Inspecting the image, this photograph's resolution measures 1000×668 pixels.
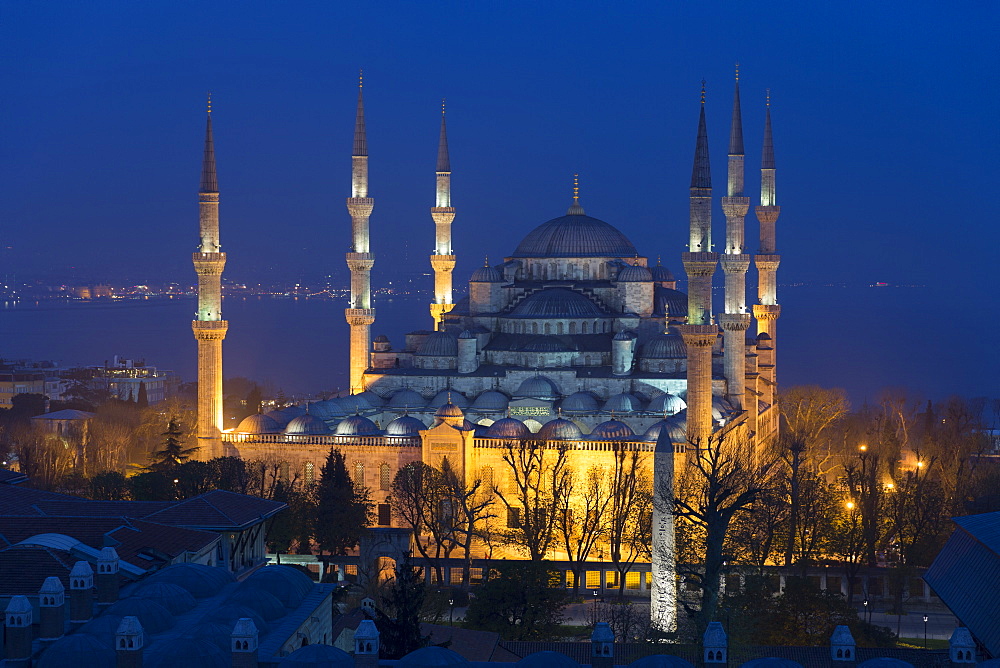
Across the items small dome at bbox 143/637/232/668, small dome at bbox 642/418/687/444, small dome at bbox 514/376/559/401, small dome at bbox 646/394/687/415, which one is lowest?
small dome at bbox 143/637/232/668

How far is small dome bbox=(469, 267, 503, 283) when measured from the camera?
43.9 m

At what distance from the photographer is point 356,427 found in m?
36.9

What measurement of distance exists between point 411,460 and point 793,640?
13.3 metres

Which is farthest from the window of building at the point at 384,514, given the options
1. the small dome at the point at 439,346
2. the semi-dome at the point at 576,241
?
the semi-dome at the point at 576,241

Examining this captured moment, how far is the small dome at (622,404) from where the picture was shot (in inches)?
1474

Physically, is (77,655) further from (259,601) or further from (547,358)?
(547,358)

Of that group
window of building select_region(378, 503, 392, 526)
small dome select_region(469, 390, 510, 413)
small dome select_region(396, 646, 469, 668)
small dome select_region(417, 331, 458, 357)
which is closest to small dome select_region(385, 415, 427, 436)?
window of building select_region(378, 503, 392, 526)

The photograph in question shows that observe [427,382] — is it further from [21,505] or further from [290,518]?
[21,505]

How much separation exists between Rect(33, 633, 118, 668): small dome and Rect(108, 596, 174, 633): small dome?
1325 millimetres

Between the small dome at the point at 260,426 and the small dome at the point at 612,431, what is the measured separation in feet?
24.9

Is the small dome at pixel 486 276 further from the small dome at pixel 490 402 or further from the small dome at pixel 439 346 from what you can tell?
the small dome at pixel 490 402

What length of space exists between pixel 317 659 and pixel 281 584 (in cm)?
403

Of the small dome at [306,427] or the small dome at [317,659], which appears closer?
the small dome at [317,659]

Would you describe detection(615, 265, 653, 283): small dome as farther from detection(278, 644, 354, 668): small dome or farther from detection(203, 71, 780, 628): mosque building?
detection(278, 644, 354, 668): small dome
